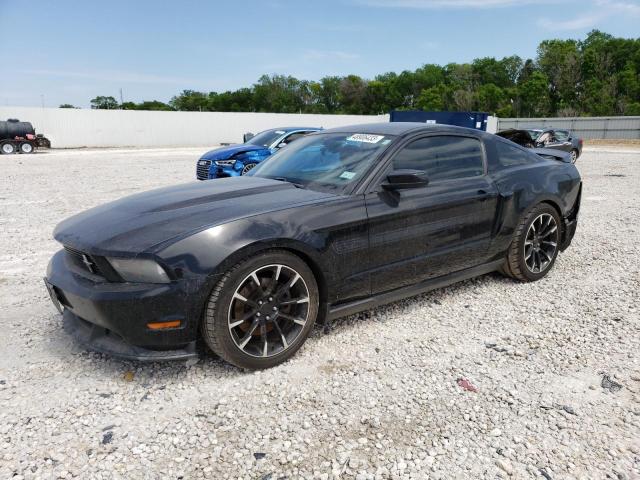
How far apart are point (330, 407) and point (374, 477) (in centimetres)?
54

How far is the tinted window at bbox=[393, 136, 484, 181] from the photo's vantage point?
11.3ft

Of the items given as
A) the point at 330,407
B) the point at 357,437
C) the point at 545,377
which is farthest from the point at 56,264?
the point at 545,377

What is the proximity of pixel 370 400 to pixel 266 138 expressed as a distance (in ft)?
28.5

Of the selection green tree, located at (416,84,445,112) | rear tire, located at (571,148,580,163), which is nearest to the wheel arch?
rear tire, located at (571,148,580,163)

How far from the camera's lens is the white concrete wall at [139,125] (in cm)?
3038

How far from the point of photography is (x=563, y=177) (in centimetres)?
443

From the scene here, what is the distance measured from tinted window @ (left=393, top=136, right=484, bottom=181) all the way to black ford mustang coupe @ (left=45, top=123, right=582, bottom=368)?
1 cm

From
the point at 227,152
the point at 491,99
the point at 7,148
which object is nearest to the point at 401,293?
the point at 227,152

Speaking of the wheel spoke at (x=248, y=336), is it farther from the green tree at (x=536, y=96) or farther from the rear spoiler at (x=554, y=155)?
the green tree at (x=536, y=96)

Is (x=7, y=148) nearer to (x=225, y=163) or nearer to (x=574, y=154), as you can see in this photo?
(x=225, y=163)

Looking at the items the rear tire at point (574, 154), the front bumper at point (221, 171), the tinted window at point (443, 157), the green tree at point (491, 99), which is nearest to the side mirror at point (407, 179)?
the tinted window at point (443, 157)

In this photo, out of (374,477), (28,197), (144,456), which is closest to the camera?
(374,477)

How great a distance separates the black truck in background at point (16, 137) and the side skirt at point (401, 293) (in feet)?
84.4

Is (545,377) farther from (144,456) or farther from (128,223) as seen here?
(128,223)
